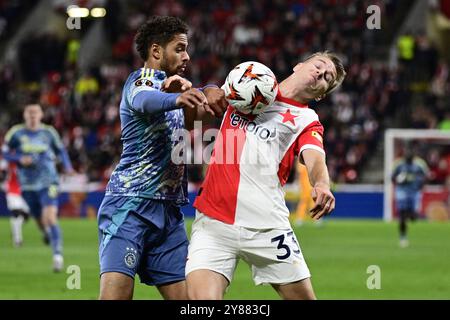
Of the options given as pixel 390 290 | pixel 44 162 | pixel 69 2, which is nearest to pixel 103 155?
pixel 69 2

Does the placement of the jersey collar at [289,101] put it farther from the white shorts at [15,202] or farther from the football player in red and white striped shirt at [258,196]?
the white shorts at [15,202]

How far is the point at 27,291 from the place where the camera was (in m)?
13.2

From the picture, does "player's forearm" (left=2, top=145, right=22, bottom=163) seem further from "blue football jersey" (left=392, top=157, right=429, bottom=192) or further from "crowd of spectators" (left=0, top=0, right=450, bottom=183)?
"crowd of spectators" (left=0, top=0, right=450, bottom=183)

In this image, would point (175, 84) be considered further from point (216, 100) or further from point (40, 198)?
point (40, 198)

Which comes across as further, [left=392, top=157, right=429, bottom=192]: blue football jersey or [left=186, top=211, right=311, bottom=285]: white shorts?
[left=392, top=157, right=429, bottom=192]: blue football jersey

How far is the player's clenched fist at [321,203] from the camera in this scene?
22.0 feet

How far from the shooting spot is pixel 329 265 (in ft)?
56.8

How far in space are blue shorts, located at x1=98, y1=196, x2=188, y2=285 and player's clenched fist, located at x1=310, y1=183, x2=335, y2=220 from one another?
1.42m

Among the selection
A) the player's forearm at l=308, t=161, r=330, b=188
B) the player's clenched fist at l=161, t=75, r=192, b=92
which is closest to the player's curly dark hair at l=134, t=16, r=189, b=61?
the player's clenched fist at l=161, t=75, r=192, b=92

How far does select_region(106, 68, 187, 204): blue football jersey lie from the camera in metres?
7.61

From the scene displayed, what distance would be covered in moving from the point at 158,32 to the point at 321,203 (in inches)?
76.3

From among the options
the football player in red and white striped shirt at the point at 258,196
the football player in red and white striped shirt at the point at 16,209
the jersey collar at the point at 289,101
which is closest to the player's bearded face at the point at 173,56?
the football player in red and white striped shirt at the point at 258,196

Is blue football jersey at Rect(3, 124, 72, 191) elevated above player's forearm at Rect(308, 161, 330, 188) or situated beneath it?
situated beneath

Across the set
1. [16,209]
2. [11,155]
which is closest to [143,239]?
[11,155]
